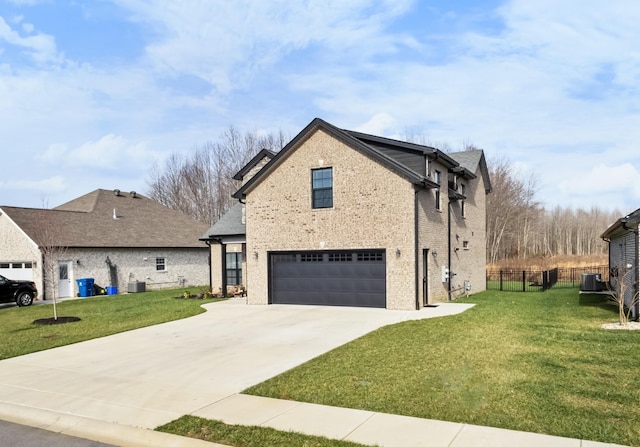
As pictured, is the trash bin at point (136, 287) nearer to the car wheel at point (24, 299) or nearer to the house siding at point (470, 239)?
the car wheel at point (24, 299)

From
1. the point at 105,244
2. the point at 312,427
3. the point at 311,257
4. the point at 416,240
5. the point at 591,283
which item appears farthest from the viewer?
the point at 105,244

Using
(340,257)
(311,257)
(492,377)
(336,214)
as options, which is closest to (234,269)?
(311,257)

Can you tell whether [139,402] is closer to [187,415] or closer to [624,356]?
[187,415]

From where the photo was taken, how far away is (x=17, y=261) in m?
28.0

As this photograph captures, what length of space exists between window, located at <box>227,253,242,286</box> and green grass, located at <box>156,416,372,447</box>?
18.7 meters

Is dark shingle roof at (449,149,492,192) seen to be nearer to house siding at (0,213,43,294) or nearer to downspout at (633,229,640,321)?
downspout at (633,229,640,321)

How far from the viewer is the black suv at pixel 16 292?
2272 cm

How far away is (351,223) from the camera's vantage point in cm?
1850

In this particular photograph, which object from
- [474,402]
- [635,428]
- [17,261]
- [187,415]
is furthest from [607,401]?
[17,261]

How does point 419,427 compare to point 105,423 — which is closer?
point 419,427

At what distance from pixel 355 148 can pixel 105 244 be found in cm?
1951

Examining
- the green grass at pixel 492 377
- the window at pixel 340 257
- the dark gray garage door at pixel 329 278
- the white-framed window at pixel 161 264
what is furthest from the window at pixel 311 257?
the white-framed window at pixel 161 264

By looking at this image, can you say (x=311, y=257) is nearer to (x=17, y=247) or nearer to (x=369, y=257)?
(x=369, y=257)

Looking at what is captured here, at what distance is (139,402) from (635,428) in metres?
6.83
